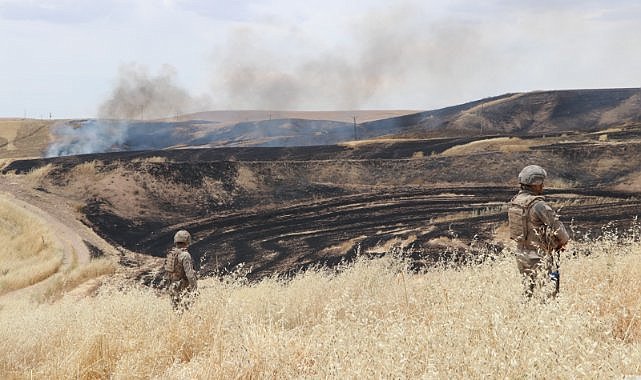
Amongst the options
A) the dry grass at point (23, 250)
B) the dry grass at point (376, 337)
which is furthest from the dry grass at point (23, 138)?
the dry grass at point (376, 337)

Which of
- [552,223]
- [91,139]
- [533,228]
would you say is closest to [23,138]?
[91,139]

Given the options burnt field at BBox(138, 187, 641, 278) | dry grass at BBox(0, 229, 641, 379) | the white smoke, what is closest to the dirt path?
burnt field at BBox(138, 187, 641, 278)

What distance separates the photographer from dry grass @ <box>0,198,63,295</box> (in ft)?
59.8

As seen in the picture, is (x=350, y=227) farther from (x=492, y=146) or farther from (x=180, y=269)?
(x=492, y=146)

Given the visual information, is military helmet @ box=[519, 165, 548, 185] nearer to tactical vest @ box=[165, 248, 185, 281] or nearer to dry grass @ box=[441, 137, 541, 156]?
tactical vest @ box=[165, 248, 185, 281]

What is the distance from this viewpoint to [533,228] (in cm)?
582

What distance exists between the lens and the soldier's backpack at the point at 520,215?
19.4 feet

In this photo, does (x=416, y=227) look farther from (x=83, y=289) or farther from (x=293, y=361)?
(x=293, y=361)

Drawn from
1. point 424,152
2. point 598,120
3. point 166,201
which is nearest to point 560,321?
point 166,201

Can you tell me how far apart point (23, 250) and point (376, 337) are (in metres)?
21.1

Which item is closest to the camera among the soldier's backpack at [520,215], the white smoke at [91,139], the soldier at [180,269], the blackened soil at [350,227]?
the soldier's backpack at [520,215]

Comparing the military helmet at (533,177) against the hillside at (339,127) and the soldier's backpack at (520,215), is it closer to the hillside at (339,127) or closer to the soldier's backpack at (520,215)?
the soldier's backpack at (520,215)

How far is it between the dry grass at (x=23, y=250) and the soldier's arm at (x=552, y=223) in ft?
54.4

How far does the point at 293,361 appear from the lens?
4.38 metres
